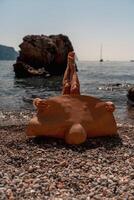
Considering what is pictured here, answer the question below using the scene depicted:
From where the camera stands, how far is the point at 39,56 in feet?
227

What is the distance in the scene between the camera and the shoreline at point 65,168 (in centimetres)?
822

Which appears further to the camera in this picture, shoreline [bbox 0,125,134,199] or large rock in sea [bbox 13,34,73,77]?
large rock in sea [bbox 13,34,73,77]

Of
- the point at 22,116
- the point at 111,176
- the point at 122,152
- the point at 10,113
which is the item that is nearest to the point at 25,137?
the point at 122,152

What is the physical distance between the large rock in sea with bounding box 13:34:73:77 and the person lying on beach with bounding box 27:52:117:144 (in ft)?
175

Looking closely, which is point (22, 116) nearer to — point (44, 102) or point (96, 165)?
point (44, 102)

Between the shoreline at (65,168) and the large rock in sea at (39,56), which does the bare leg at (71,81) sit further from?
the large rock in sea at (39,56)

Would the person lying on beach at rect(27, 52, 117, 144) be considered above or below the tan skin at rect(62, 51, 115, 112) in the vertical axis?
below

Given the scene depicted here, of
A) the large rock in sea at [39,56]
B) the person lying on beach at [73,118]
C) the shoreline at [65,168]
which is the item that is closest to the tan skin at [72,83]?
the person lying on beach at [73,118]

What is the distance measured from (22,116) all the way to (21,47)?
165 ft

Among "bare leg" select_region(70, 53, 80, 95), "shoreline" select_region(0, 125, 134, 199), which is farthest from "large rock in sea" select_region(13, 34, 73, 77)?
"shoreline" select_region(0, 125, 134, 199)

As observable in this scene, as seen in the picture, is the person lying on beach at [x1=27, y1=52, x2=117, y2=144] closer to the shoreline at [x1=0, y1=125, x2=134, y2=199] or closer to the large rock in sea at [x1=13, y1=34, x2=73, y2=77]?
the shoreline at [x1=0, y1=125, x2=134, y2=199]

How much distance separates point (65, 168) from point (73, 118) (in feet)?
10.1

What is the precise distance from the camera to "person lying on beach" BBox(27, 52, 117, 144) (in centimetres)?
1253

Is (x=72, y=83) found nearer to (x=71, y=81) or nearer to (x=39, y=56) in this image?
(x=71, y=81)
